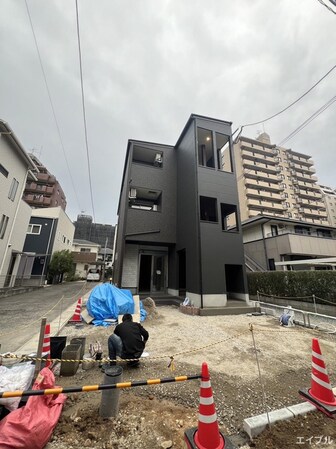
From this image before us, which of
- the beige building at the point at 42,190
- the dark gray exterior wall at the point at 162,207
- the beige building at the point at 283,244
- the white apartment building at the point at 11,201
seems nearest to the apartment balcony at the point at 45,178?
the beige building at the point at 42,190

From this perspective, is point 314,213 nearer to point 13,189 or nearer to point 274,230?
point 274,230

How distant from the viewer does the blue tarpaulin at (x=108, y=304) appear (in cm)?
677

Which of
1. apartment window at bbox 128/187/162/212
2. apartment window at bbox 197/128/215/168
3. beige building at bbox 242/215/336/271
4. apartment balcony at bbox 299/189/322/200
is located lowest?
beige building at bbox 242/215/336/271

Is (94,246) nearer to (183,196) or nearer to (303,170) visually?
(183,196)

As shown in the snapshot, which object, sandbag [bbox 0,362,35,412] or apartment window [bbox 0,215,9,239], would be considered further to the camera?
apartment window [bbox 0,215,9,239]

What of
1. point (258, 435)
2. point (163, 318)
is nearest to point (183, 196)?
point (163, 318)

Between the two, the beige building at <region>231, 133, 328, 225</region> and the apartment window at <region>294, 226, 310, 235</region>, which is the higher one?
the beige building at <region>231, 133, 328, 225</region>

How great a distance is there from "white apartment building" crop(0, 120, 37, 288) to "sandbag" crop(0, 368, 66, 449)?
13917mm

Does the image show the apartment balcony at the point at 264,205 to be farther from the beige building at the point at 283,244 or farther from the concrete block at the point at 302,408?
the concrete block at the point at 302,408

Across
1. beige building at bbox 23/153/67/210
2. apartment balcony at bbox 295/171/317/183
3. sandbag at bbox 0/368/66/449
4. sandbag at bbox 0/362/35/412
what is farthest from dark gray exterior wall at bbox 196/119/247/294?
apartment balcony at bbox 295/171/317/183

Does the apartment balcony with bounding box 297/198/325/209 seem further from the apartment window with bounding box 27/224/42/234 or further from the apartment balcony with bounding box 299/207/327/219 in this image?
the apartment window with bounding box 27/224/42/234

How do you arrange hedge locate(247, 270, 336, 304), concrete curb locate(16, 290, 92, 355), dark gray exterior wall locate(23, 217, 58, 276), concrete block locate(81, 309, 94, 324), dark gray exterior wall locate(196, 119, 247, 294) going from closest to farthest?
concrete curb locate(16, 290, 92, 355), concrete block locate(81, 309, 94, 324), hedge locate(247, 270, 336, 304), dark gray exterior wall locate(196, 119, 247, 294), dark gray exterior wall locate(23, 217, 58, 276)

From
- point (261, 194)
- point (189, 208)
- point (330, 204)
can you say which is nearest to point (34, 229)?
point (189, 208)

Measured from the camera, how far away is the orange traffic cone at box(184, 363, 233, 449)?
1.81m
